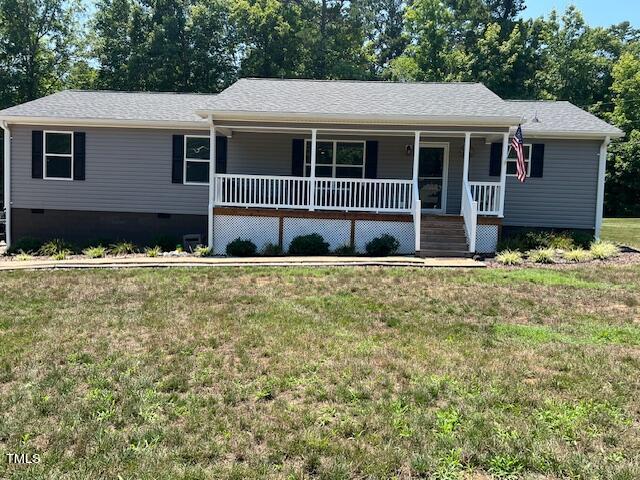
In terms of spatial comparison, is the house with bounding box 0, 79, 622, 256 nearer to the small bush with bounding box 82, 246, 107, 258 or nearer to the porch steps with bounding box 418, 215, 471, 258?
the porch steps with bounding box 418, 215, 471, 258

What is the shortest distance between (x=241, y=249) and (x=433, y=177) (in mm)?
5972

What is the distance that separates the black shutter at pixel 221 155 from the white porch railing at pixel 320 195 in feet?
4.09

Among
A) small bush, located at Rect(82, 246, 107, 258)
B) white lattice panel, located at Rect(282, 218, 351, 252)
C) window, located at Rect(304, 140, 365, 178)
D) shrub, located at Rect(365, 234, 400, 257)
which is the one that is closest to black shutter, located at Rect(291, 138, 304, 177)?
window, located at Rect(304, 140, 365, 178)

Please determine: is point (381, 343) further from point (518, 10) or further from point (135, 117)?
point (518, 10)

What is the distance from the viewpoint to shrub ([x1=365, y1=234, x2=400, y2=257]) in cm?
1184

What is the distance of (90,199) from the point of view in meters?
14.4

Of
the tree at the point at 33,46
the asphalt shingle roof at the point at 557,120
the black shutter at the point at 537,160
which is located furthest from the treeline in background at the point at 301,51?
the black shutter at the point at 537,160

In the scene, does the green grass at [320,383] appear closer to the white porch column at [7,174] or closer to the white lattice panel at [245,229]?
the white lattice panel at [245,229]

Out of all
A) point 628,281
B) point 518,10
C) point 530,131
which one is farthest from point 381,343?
point 518,10

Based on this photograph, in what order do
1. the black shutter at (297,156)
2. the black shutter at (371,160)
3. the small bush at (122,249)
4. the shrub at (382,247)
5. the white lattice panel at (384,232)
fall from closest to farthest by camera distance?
the shrub at (382,247) < the white lattice panel at (384,232) < the small bush at (122,249) < the black shutter at (371,160) < the black shutter at (297,156)

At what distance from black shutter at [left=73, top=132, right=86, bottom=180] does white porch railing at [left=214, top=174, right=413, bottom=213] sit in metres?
4.22

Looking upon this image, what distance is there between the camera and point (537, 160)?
13984 millimetres

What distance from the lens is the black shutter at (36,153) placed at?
14109 mm

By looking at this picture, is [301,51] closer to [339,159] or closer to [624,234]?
[339,159]
